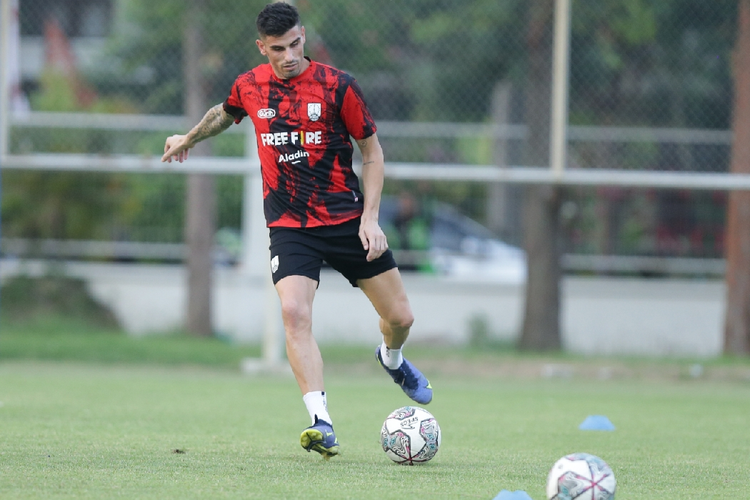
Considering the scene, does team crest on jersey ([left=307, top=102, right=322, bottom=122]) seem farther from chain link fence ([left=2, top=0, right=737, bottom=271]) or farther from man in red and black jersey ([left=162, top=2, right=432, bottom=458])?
chain link fence ([left=2, top=0, right=737, bottom=271])

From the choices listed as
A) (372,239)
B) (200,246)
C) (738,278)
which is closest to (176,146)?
(372,239)

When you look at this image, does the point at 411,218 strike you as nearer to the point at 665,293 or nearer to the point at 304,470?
the point at 665,293

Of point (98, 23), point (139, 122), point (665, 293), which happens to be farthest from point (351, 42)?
point (98, 23)

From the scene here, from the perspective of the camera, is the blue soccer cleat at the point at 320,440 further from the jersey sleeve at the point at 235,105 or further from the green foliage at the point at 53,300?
the green foliage at the point at 53,300

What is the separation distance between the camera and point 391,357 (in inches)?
249

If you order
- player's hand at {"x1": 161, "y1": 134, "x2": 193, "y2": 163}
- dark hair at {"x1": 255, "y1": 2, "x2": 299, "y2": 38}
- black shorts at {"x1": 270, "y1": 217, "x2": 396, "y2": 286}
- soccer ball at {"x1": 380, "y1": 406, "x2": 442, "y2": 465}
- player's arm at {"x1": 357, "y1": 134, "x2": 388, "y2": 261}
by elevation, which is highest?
dark hair at {"x1": 255, "y1": 2, "x2": 299, "y2": 38}

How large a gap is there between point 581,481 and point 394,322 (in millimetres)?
2335

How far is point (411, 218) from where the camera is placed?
52.4ft

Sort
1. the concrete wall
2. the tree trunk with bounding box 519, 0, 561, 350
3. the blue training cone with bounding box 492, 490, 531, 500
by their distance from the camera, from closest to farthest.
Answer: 1. the blue training cone with bounding box 492, 490, 531, 500
2. the tree trunk with bounding box 519, 0, 561, 350
3. the concrete wall

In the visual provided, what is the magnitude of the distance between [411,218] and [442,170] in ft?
14.8

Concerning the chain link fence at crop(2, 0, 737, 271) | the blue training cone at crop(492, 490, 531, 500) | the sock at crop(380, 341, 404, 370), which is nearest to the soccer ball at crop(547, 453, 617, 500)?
the blue training cone at crop(492, 490, 531, 500)

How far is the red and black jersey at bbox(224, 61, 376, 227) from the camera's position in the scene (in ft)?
18.7

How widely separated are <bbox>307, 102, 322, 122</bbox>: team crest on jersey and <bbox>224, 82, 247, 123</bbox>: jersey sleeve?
470 millimetres

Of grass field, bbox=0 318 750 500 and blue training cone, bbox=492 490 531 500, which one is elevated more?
blue training cone, bbox=492 490 531 500
